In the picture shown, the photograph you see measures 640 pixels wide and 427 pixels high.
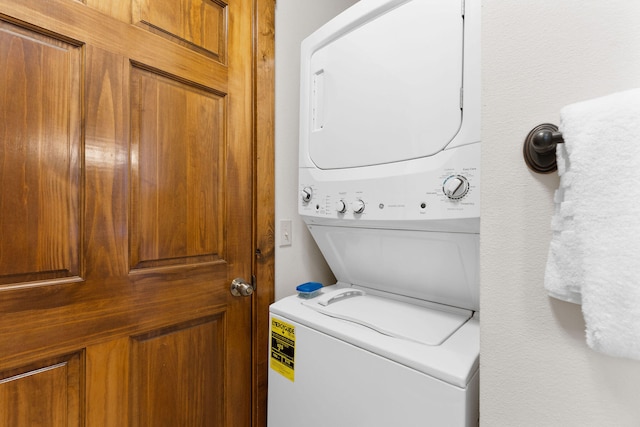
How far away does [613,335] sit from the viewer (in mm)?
412

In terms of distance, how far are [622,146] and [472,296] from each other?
0.70 meters

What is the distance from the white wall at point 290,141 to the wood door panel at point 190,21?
280mm

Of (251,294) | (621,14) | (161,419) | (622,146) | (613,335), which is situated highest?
(621,14)

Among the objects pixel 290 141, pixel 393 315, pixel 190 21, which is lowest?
pixel 393 315

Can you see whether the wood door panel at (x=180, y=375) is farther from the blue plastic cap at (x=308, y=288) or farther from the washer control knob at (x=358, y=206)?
the washer control knob at (x=358, y=206)

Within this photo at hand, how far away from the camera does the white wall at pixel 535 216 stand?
47 centimetres

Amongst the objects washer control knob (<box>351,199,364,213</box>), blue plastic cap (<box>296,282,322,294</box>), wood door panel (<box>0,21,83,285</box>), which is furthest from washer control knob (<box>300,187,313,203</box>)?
wood door panel (<box>0,21,83,285</box>)

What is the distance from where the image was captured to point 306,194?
1.28 m

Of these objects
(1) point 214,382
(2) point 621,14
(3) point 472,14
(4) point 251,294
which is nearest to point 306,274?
(4) point 251,294

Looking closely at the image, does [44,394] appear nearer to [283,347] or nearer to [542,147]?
[283,347]

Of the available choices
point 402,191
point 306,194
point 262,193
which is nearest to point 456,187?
point 402,191

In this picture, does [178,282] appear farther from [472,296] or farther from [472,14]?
[472,14]

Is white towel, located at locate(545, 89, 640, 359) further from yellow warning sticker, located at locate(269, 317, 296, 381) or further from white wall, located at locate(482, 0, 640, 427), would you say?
yellow warning sticker, located at locate(269, 317, 296, 381)

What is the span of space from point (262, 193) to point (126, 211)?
52 cm
